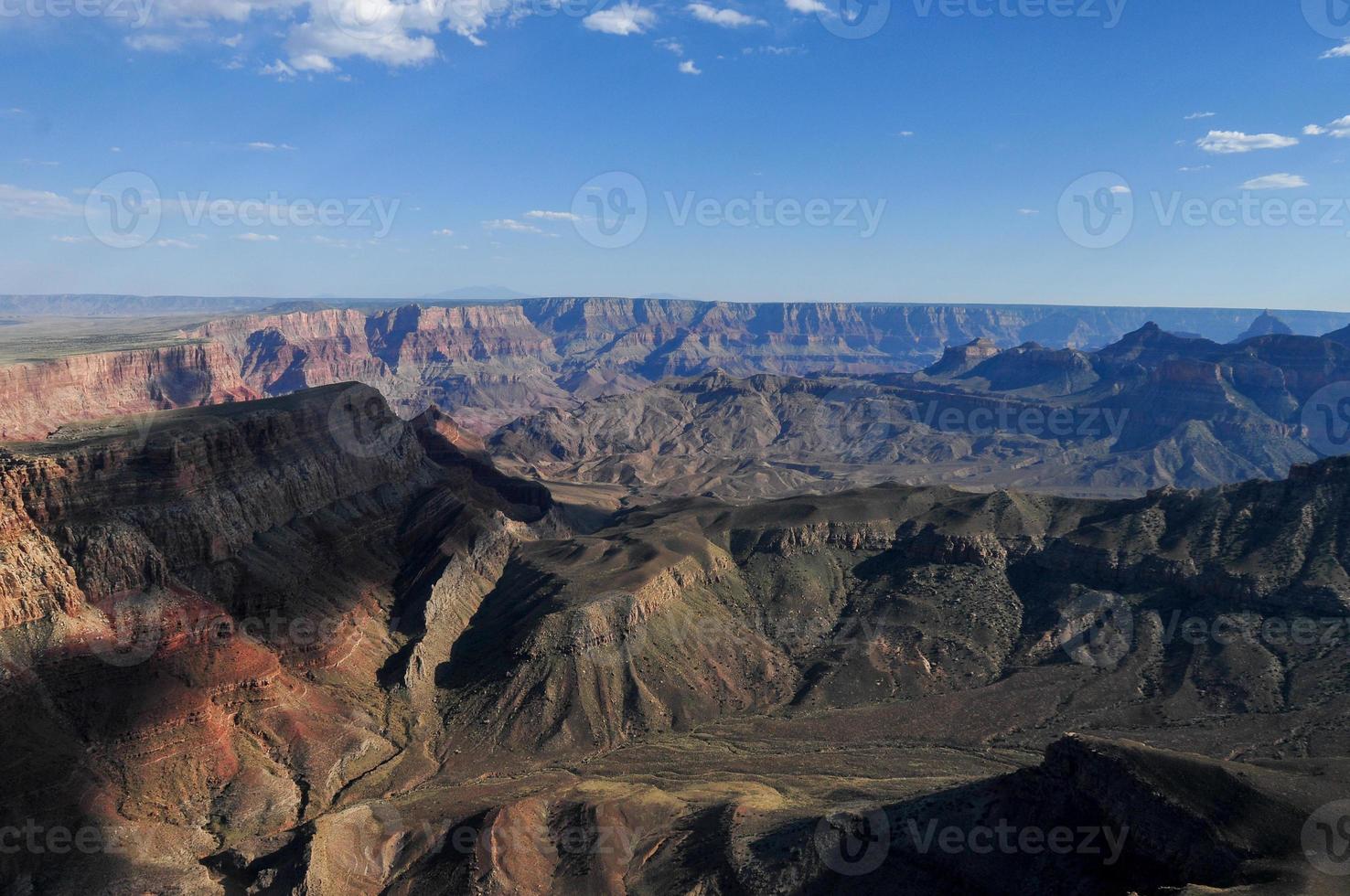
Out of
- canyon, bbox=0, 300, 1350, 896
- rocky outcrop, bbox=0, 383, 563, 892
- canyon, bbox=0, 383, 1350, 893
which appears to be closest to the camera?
canyon, bbox=0, 300, 1350, 896

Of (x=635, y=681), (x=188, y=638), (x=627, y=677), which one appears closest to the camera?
(x=188, y=638)

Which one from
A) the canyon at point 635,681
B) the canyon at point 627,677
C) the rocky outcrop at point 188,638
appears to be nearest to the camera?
the canyon at point 635,681

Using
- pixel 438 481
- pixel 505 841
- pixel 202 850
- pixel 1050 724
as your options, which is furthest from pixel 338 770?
pixel 1050 724

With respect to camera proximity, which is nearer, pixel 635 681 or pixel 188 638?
pixel 188 638

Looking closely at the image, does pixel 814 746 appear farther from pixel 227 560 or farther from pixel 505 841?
pixel 227 560

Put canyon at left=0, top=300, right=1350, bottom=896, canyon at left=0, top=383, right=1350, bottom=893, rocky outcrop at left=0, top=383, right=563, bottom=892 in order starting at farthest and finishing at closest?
rocky outcrop at left=0, top=383, right=563, bottom=892
canyon at left=0, top=383, right=1350, bottom=893
canyon at left=0, top=300, right=1350, bottom=896

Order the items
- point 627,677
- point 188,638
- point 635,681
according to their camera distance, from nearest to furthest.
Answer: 1. point 188,638
2. point 635,681
3. point 627,677

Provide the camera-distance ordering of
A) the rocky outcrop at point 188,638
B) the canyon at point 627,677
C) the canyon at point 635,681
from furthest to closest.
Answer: the rocky outcrop at point 188,638, the canyon at point 627,677, the canyon at point 635,681

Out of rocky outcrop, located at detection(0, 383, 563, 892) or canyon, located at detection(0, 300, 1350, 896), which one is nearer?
canyon, located at detection(0, 300, 1350, 896)

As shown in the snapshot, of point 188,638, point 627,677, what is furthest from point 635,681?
point 188,638

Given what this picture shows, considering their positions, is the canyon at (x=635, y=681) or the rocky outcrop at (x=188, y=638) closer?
the canyon at (x=635, y=681)

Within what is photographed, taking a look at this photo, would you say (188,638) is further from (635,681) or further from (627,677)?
(635,681)
